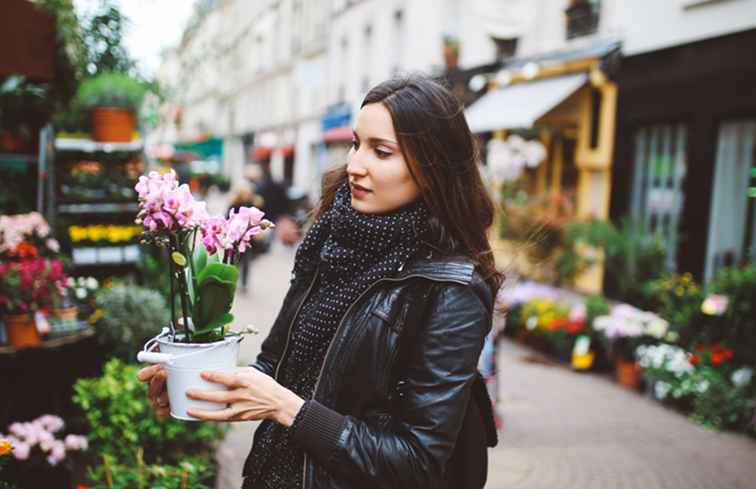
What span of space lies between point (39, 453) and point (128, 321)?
3.46 feet

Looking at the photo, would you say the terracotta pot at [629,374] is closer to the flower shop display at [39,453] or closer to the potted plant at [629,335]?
the potted plant at [629,335]

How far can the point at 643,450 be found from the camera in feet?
17.7

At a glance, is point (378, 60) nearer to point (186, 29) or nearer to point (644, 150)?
point (644, 150)

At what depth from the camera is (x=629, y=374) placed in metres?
7.24

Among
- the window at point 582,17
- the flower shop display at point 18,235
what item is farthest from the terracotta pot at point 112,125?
the window at point 582,17

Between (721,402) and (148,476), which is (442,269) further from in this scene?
(721,402)

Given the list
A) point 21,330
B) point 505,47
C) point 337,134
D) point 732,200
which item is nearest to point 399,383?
point 21,330

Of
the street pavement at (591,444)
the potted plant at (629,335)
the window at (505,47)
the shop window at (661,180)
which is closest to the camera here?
the street pavement at (591,444)

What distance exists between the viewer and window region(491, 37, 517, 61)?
1430 centimetres

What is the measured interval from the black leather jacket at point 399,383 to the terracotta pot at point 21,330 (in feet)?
9.60

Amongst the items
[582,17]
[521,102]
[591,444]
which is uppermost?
[582,17]

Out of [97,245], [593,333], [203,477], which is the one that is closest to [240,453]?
[203,477]

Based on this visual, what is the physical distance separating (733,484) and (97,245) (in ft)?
18.0

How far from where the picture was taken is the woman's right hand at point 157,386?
5.54ft
